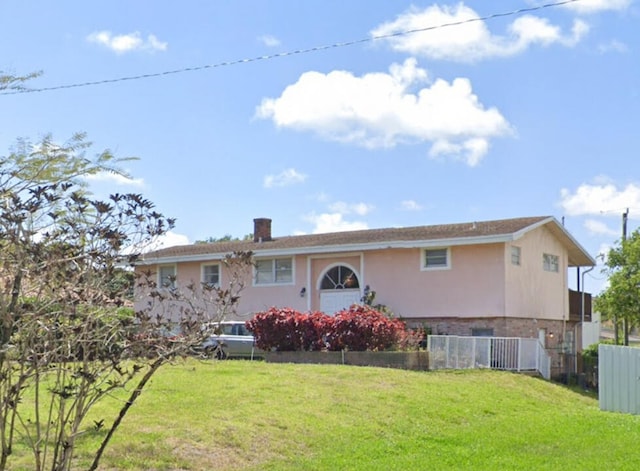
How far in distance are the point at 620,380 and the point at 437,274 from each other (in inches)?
326

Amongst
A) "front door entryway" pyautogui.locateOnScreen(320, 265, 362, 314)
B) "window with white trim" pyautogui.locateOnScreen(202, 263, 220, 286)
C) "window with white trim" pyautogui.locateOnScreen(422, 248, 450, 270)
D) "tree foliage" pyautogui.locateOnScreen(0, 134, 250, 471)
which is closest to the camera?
"tree foliage" pyautogui.locateOnScreen(0, 134, 250, 471)

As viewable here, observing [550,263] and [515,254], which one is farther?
[550,263]

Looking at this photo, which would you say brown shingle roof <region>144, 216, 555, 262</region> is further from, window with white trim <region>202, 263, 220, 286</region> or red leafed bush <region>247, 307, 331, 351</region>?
red leafed bush <region>247, 307, 331, 351</region>

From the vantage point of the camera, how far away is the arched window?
29.5 meters

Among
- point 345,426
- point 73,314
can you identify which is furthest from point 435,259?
point 73,314

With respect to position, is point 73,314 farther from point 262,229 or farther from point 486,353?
point 262,229

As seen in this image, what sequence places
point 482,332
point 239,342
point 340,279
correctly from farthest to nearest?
point 340,279, point 482,332, point 239,342

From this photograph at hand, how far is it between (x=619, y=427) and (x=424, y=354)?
720cm

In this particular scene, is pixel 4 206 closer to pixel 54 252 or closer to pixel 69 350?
pixel 54 252

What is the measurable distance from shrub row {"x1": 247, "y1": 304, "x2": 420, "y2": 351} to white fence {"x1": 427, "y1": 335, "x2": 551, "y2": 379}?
47.7 inches

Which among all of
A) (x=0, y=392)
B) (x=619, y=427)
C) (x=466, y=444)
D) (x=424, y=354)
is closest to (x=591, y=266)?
(x=424, y=354)

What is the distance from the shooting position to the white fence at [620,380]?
2000 centimetres

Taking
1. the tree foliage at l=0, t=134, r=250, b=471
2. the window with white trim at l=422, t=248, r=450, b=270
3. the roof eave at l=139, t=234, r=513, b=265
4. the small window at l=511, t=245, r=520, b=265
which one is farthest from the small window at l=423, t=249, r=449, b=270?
the tree foliage at l=0, t=134, r=250, b=471

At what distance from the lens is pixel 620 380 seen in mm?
20219
